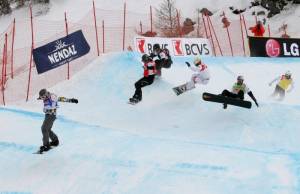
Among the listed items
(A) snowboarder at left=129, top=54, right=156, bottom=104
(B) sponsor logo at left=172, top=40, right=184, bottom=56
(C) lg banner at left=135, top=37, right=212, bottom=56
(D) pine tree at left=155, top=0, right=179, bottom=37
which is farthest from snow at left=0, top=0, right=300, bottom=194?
(D) pine tree at left=155, top=0, right=179, bottom=37

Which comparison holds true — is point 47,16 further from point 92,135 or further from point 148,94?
point 92,135

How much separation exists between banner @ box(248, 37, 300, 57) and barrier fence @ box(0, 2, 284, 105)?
8.27 ft

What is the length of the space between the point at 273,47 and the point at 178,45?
4.04 metres

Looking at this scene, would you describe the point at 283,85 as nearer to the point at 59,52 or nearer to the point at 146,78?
the point at 146,78

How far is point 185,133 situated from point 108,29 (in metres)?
18.2

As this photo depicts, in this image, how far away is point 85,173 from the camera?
1243 centimetres

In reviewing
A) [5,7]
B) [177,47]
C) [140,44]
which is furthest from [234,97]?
[5,7]

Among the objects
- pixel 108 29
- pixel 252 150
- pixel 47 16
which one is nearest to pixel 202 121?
pixel 252 150

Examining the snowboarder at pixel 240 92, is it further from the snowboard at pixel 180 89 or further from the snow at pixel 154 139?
the snowboard at pixel 180 89

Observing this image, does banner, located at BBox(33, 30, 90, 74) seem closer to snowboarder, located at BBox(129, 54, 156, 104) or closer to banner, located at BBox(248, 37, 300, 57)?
snowboarder, located at BBox(129, 54, 156, 104)

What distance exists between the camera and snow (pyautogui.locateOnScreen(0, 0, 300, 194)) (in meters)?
11.8

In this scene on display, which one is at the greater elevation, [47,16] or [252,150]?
[47,16]

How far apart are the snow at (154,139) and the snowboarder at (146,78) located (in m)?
0.30

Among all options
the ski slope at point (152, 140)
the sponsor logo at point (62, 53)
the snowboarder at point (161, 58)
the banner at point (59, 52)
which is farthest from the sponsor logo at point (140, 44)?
the snowboarder at point (161, 58)
